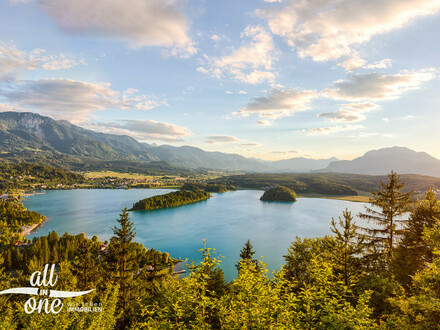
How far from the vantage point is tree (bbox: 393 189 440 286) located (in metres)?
14.7

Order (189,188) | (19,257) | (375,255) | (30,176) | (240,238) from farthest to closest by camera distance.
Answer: (30,176), (189,188), (240,238), (19,257), (375,255)

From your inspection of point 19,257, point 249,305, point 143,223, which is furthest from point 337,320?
point 143,223

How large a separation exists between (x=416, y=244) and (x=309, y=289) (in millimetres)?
13449

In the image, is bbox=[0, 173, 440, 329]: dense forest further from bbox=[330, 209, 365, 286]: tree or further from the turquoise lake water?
the turquoise lake water

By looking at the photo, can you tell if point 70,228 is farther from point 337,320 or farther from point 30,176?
point 30,176

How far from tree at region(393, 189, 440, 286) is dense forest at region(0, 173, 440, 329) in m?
0.06

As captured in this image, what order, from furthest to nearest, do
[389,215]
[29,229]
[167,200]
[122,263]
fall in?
1. [167,200]
2. [29,229]
3. [122,263]
4. [389,215]

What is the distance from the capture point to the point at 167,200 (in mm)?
113500

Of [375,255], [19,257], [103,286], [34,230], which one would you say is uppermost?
[375,255]

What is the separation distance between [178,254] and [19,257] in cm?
3002

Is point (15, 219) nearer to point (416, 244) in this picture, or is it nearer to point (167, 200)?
point (167, 200)

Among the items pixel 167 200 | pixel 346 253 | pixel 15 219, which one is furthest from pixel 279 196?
pixel 346 253

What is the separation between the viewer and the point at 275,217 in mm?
89500

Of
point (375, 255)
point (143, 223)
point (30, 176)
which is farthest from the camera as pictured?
point (30, 176)
